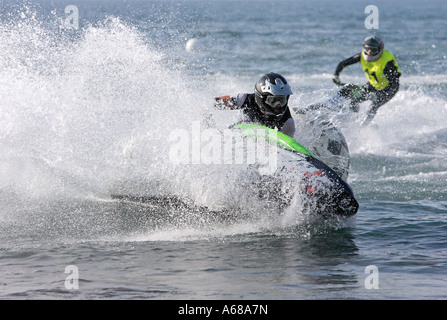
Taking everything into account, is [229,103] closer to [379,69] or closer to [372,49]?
[372,49]

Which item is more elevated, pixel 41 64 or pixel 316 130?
pixel 41 64

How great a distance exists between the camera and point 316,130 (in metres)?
9.21

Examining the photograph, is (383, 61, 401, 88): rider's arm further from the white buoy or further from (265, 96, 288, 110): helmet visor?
the white buoy

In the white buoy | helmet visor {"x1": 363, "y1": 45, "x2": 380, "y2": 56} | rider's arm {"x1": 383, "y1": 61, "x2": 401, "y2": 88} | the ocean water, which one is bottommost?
the ocean water

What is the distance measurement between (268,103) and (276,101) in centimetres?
11

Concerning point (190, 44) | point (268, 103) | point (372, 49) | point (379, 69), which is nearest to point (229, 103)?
point (268, 103)

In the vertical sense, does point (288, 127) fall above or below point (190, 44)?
below

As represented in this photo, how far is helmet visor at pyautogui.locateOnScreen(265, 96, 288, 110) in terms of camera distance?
8.23 m

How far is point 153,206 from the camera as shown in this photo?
8.05 metres

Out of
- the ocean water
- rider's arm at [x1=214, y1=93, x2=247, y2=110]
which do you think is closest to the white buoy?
the ocean water
